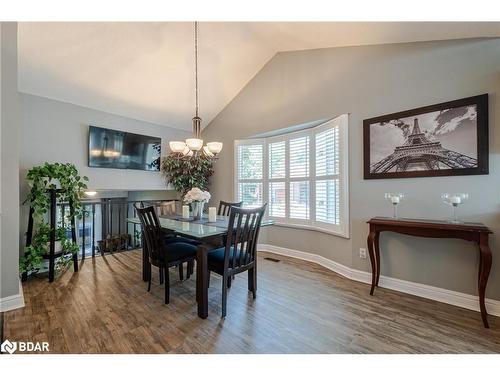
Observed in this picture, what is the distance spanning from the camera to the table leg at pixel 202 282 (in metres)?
1.98

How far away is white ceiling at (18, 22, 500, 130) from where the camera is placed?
2449 millimetres

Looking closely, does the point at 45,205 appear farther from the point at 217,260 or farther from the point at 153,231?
the point at 217,260

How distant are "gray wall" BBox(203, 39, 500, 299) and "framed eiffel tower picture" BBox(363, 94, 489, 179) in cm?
7

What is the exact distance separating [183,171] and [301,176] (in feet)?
7.84

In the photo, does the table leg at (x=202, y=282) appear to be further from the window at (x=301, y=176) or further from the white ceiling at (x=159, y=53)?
the white ceiling at (x=159, y=53)

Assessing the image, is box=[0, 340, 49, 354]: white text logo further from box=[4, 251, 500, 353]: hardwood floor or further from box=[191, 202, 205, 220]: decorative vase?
box=[191, 202, 205, 220]: decorative vase

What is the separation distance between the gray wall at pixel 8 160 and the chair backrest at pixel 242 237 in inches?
81.5

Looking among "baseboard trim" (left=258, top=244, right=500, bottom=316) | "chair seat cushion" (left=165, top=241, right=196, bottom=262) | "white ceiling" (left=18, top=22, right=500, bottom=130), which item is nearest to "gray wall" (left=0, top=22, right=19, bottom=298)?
"white ceiling" (left=18, top=22, right=500, bottom=130)

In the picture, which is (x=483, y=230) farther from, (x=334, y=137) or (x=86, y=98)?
(x=86, y=98)

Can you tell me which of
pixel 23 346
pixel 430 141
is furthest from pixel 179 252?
pixel 430 141

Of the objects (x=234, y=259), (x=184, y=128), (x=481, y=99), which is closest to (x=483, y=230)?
(x=481, y=99)

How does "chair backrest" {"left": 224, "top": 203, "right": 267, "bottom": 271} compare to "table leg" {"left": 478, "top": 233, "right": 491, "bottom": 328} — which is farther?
"chair backrest" {"left": 224, "top": 203, "right": 267, "bottom": 271}

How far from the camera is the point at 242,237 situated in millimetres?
2168
